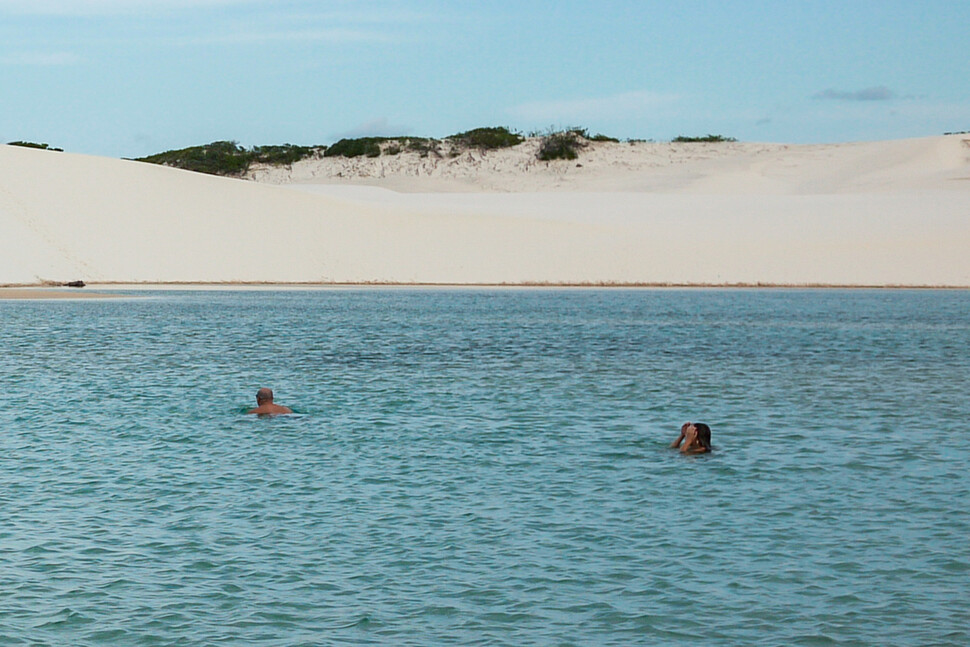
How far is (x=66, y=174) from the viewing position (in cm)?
6925

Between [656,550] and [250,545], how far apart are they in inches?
119

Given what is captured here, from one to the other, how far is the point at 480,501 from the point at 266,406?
6.00m

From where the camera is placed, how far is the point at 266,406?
55.8 ft

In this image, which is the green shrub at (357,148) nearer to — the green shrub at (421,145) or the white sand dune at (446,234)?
the green shrub at (421,145)

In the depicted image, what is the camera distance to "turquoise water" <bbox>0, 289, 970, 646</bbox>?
8.37 meters

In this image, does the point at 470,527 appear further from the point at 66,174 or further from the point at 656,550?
the point at 66,174

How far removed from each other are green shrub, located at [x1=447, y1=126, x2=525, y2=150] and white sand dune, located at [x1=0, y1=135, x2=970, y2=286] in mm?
27419

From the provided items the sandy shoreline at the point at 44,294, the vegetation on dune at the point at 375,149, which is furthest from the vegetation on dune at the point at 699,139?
the sandy shoreline at the point at 44,294

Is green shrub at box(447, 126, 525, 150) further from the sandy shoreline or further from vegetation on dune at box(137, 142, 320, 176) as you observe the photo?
the sandy shoreline

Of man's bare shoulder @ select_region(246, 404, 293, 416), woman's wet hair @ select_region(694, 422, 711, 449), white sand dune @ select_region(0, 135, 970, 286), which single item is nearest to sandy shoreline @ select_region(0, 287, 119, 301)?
white sand dune @ select_region(0, 135, 970, 286)

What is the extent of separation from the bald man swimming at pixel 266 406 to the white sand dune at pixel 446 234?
4018cm

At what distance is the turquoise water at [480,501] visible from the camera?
8.37 metres

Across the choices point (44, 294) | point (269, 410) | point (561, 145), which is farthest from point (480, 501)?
point (561, 145)

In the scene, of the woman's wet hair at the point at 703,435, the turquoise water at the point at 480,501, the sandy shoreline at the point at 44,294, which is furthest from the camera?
the sandy shoreline at the point at 44,294
